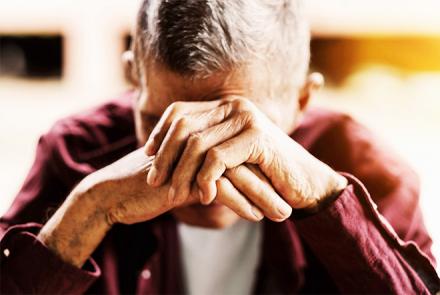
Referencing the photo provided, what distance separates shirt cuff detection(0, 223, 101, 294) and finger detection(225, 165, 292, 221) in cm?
22

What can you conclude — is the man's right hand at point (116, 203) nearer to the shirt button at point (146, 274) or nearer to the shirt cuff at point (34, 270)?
the shirt cuff at point (34, 270)

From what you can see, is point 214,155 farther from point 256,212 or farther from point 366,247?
point 366,247

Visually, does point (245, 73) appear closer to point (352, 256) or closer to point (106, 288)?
point (352, 256)

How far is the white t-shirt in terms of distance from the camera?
90 cm

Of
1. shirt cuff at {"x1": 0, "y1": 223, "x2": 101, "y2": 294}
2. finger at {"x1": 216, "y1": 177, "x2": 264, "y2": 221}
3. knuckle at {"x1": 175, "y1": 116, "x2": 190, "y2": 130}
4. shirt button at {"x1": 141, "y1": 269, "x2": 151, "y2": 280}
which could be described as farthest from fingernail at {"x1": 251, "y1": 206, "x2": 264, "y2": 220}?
shirt button at {"x1": 141, "y1": 269, "x2": 151, "y2": 280}

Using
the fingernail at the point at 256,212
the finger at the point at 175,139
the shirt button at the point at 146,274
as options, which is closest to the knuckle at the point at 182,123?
the finger at the point at 175,139

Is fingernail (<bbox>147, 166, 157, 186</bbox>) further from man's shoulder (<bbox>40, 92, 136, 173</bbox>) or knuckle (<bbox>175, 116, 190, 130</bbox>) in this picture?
man's shoulder (<bbox>40, 92, 136, 173</bbox>)

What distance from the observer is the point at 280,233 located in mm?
832

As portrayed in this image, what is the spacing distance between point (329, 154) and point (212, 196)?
0.26 m

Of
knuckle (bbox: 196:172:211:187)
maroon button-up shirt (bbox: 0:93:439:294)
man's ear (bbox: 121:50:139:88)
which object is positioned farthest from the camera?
man's ear (bbox: 121:50:139:88)

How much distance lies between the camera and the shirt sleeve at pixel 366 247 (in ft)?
1.83

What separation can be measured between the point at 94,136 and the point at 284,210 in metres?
0.40

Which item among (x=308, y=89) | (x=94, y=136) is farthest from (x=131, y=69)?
(x=308, y=89)

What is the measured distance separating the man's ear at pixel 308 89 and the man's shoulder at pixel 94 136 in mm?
255
